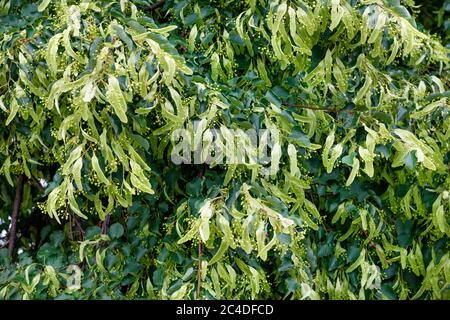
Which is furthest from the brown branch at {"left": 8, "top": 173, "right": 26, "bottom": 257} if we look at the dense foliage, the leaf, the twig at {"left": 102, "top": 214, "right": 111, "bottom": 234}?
the leaf

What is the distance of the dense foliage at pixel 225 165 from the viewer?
5.72 ft

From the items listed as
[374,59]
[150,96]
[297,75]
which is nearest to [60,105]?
[150,96]

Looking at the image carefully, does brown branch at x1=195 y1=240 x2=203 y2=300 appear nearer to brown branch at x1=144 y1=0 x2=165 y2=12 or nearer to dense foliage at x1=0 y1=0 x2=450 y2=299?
dense foliage at x1=0 y1=0 x2=450 y2=299

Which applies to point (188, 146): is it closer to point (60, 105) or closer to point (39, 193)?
point (60, 105)

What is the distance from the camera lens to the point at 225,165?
6.19 feet

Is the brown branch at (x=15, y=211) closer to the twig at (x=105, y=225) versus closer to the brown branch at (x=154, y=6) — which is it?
the twig at (x=105, y=225)

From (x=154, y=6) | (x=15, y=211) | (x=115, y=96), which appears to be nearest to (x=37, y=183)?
(x=15, y=211)

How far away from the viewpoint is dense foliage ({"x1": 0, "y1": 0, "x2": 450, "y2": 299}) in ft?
5.72

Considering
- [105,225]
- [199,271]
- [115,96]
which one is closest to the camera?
[115,96]

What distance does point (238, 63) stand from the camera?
2.21 metres

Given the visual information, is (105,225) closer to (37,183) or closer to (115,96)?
(37,183)

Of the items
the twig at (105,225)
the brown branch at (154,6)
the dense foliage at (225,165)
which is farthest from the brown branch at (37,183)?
the brown branch at (154,6)

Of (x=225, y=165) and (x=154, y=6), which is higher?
(x=154, y=6)

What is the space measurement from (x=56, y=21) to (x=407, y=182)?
1.15m
